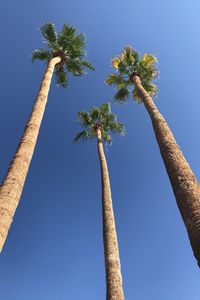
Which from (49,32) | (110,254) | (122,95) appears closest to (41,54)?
(49,32)

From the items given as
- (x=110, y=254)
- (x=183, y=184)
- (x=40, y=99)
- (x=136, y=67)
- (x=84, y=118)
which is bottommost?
(x=183, y=184)

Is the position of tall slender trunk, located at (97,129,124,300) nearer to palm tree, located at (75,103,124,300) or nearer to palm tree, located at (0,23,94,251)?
palm tree, located at (75,103,124,300)

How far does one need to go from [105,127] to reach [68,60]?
10085 mm

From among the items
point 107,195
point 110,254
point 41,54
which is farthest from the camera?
point 41,54

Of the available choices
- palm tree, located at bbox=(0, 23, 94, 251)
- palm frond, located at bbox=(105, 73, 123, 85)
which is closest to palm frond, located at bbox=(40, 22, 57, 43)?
palm tree, located at bbox=(0, 23, 94, 251)

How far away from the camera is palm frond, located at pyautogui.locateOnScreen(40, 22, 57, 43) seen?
2011 cm

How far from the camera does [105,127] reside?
96.7 feet

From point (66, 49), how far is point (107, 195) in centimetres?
932

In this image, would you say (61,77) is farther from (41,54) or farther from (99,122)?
(99,122)

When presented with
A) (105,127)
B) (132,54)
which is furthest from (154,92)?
(105,127)

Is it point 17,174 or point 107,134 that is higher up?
point 107,134

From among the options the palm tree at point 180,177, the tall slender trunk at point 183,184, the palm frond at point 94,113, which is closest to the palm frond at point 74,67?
the palm tree at point 180,177

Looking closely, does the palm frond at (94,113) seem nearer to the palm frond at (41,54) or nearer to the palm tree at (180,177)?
the palm frond at (41,54)

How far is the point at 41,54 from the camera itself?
2077 centimetres
